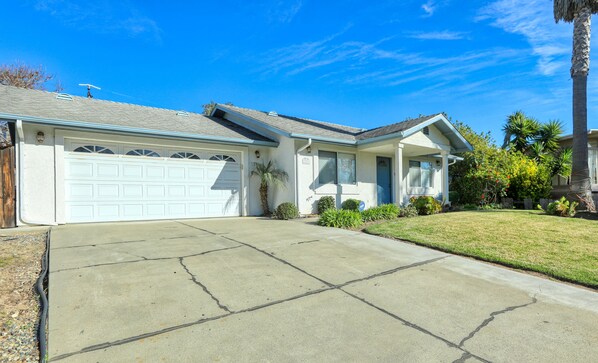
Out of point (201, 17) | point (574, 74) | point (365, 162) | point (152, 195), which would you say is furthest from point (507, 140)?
point (152, 195)

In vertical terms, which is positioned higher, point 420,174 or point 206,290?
point 420,174

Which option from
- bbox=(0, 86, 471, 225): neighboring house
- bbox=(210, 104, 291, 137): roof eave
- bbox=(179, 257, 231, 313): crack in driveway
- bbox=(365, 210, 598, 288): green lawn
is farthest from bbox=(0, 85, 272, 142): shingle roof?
bbox=(365, 210, 598, 288): green lawn

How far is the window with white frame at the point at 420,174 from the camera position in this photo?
1426 centimetres

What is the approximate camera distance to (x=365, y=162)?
499 inches

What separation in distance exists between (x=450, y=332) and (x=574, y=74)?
12812 millimetres

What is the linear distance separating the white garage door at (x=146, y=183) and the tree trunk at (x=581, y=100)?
12.2 meters

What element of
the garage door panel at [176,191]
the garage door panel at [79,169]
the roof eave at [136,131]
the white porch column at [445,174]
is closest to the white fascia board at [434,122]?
the white porch column at [445,174]

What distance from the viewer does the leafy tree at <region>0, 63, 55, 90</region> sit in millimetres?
19178

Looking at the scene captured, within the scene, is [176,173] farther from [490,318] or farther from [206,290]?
[490,318]

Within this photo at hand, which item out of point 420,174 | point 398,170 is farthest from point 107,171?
point 420,174

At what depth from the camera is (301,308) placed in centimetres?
307

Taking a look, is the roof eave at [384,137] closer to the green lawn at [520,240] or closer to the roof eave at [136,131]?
the green lawn at [520,240]

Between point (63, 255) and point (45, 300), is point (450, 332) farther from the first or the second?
point (63, 255)

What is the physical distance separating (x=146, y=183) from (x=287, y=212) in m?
4.63
